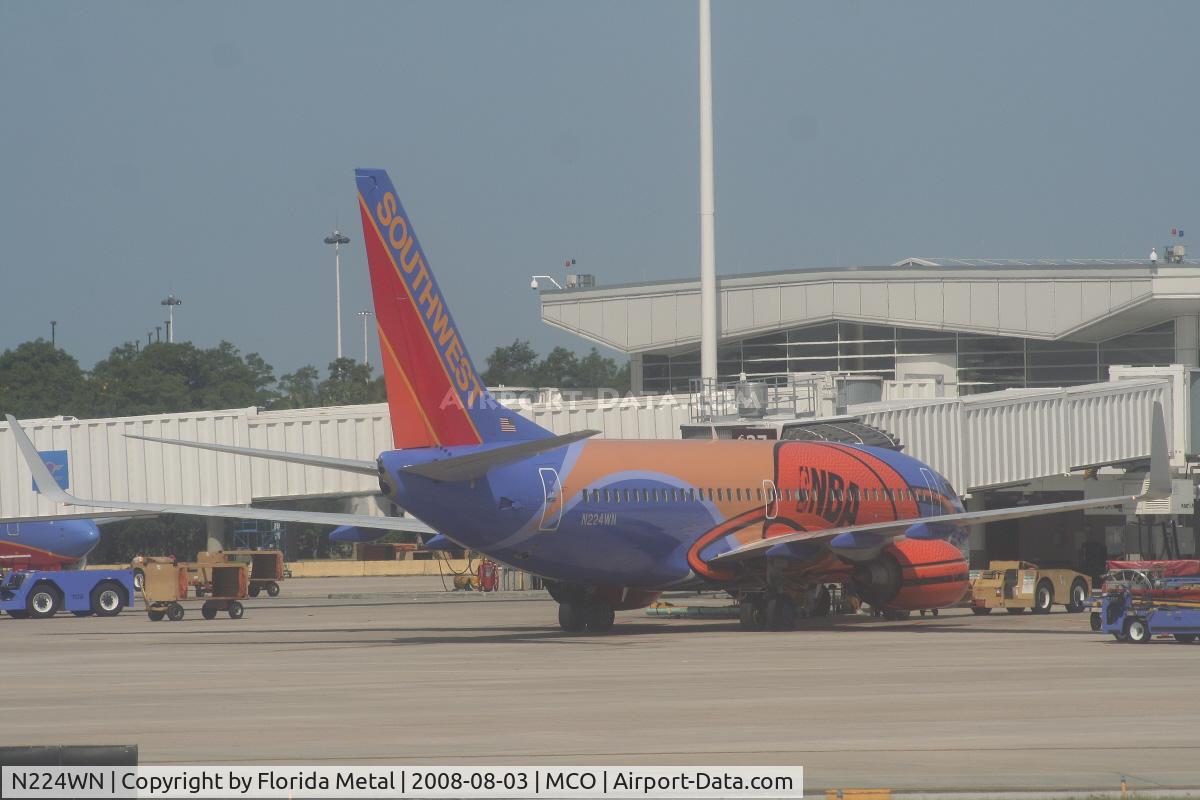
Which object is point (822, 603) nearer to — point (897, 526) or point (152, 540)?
point (897, 526)

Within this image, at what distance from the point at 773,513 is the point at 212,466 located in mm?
26657

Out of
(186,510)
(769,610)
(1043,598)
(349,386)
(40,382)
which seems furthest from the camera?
(349,386)

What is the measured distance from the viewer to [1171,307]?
201 ft

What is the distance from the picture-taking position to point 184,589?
4025cm

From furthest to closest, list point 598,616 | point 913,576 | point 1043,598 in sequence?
point 1043,598 < point 913,576 < point 598,616

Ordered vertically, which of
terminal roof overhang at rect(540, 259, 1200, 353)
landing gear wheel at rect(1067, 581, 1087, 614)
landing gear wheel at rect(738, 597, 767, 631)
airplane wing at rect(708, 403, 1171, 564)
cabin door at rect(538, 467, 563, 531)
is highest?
terminal roof overhang at rect(540, 259, 1200, 353)

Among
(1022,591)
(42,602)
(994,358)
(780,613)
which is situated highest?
(994,358)

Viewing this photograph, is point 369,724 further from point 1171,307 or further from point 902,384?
point 1171,307

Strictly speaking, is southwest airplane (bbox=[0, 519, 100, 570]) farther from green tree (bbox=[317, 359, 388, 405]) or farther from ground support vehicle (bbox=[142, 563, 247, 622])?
green tree (bbox=[317, 359, 388, 405])

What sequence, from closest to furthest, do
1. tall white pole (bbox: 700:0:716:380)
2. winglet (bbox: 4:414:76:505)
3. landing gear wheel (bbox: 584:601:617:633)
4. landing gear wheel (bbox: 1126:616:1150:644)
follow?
landing gear wheel (bbox: 1126:616:1150:644) → winglet (bbox: 4:414:76:505) → landing gear wheel (bbox: 584:601:617:633) → tall white pole (bbox: 700:0:716:380)

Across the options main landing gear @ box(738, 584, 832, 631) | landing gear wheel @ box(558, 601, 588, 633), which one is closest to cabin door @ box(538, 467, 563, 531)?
landing gear wheel @ box(558, 601, 588, 633)

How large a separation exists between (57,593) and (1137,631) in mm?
27356

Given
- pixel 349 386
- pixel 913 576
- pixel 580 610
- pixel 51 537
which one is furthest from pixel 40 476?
pixel 349 386

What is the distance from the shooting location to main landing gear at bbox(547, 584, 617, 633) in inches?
1288
